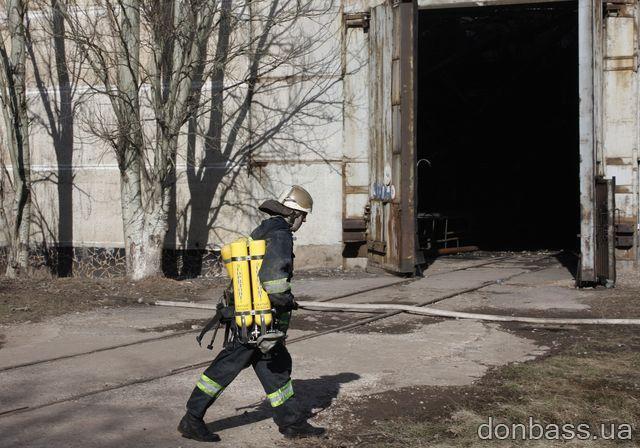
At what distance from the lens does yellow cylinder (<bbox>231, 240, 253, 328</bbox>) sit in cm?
566

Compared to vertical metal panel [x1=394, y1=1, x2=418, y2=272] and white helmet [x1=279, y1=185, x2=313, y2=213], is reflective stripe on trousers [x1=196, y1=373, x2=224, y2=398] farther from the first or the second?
vertical metal panel [x1=394, y1=1, x2=418, y2=272]

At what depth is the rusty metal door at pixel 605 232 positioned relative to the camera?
12727 millimetres

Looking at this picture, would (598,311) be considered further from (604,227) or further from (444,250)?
(444,250)

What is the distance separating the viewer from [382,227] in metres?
15.3

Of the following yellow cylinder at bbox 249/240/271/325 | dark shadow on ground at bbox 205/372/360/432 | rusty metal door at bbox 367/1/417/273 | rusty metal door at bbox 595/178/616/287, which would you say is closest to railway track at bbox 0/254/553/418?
rusty metal door at bbox 367/1/417/273

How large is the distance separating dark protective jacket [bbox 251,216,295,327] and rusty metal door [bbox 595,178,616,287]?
8245 millimetres

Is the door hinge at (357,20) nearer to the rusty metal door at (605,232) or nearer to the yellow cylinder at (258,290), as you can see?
the rusty metal door at (605,232)

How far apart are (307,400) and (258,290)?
62.5 inches

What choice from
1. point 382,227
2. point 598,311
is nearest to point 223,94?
point 382,227

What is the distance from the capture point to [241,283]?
5695mm

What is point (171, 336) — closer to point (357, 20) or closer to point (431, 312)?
point (431, 312)

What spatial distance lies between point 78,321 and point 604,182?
7783 millimetres

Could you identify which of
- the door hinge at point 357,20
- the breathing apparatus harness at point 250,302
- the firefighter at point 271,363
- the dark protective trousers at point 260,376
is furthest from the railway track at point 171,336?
the door hinge at point 357,20

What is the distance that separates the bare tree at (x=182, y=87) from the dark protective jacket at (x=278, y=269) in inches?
333
